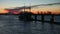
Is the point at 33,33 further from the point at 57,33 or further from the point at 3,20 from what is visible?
the point at 3,20

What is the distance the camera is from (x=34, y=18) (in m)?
8.25

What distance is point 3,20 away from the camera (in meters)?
7.54

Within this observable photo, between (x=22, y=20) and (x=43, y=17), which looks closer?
(x=22, y=20)

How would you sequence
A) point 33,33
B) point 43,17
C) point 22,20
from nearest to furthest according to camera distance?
1. point 33,33
2. point 22,20
3. point 43,17

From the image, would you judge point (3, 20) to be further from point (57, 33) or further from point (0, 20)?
point (57, 33)

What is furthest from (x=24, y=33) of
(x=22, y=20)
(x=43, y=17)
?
(x=43, y=17)

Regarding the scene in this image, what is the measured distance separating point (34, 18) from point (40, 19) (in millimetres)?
303

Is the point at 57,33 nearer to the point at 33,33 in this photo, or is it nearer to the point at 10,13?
the point at 33,33

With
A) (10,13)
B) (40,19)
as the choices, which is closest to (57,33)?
(10,13)

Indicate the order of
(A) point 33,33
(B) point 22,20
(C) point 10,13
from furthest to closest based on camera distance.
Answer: (B) point 22,20
(C) point 10,13
(A) point 33,33

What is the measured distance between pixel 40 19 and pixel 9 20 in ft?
5.11

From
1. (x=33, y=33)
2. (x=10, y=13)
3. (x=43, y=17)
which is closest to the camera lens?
(x=33, y=33)

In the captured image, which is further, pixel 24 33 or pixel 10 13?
pixel 10 13

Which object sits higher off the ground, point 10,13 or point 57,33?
point 10,13
